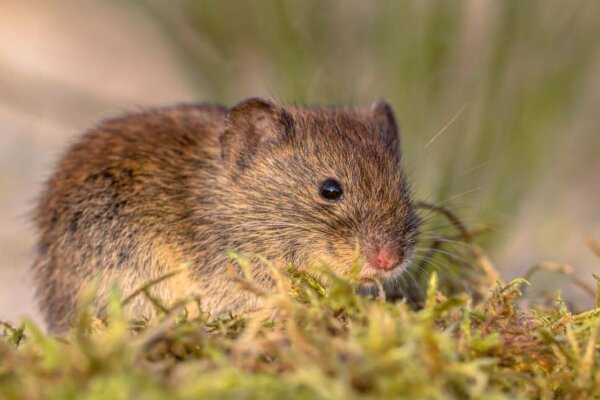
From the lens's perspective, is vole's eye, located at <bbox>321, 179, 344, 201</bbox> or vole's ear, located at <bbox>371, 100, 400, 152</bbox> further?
vole's ear, located at <bbox>371, 100, 400, 152</bbox>

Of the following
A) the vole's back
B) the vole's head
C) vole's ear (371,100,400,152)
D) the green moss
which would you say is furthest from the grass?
vole's ear (371,100,400,152)

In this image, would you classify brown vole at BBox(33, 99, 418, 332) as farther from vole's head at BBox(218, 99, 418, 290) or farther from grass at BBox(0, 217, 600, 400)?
grass at BBox(0, 217, 600, 400)

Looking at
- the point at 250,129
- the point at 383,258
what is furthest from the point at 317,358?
the point at 250,129

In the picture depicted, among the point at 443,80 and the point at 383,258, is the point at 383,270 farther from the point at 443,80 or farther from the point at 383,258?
the point at 443,80

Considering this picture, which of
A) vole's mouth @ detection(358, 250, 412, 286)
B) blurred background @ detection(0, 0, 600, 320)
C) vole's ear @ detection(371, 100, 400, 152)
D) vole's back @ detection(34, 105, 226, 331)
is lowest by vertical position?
vole's mouth @ detection(358, 250, 412, 286)

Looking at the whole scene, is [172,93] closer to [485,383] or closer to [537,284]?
[537,284]

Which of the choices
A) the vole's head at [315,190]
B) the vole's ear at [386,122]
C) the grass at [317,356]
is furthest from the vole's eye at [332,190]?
the grass at [317,356]

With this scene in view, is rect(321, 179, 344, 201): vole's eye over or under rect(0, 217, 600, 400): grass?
over

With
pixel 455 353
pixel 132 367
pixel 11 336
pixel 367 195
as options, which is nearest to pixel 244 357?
pixel 132 367

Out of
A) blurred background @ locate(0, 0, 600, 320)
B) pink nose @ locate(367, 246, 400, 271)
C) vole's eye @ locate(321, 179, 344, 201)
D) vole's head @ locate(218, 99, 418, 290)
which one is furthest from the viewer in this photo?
blurred background @ locate(0, 0, 600, 320)
